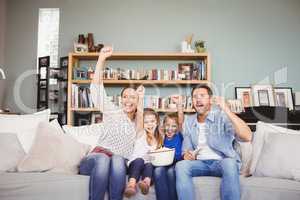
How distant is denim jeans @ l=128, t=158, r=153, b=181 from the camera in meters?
2.09

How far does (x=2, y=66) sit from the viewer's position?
15.5ft

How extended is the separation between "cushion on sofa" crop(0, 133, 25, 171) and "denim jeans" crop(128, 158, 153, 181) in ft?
2.74

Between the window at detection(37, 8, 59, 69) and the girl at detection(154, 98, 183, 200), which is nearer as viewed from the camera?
the girl at detection(154, 98, 183, 200)

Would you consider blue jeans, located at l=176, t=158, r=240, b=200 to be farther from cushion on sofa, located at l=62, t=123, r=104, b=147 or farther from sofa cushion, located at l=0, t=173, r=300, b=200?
cushion on sofa, located at l=62, t=123, r=104, b=147

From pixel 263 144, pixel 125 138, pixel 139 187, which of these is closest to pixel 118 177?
pixel 139 187

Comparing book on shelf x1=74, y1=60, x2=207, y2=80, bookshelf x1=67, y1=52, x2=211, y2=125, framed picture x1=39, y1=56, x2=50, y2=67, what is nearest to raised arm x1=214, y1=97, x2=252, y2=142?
bookshelf x1=67, y1=52, x2=211, y2=125

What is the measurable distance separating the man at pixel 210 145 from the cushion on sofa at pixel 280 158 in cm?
19

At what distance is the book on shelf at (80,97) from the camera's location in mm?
4281

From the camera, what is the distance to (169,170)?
83.4 inches

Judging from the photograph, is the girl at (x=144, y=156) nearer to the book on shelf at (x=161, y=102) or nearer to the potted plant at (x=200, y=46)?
the book on shelf at (x=161, y=102)

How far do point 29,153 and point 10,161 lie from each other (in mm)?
137

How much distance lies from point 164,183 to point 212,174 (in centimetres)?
33

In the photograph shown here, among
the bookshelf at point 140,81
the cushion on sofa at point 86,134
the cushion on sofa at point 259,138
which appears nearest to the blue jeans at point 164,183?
the cushion on sofa at point 259,138

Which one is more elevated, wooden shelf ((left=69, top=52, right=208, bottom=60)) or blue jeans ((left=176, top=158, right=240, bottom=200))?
wooden shelf ((left=69, top=52, right=208, bottom=60))
